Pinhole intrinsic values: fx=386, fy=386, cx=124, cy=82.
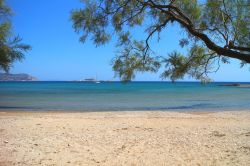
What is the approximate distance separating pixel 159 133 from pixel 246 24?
331 inches

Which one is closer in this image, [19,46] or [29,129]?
[19,46]

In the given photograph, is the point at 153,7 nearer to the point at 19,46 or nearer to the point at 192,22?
the point at 192,22

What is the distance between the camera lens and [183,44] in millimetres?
5750

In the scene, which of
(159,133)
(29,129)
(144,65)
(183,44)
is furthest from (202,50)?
(29,129)

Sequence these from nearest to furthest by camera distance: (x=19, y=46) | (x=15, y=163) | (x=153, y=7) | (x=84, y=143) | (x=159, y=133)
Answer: (x=153, y=7), (x=19, y=46), (x=15, y=163), (x=84, y=143), (x=159, y=133)

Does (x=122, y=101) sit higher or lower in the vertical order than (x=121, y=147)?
lower

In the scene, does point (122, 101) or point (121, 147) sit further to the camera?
point (122, 101)

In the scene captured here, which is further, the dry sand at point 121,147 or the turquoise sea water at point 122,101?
the turquoise sea water at point 122,101

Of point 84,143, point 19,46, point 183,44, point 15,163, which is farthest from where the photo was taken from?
point 84,143

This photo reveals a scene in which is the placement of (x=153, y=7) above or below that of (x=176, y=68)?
above

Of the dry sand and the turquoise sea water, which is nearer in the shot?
the dry sand

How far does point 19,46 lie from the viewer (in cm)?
657

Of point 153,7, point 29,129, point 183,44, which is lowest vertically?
point 29,129

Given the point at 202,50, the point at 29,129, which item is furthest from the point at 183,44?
the point at 29,129
